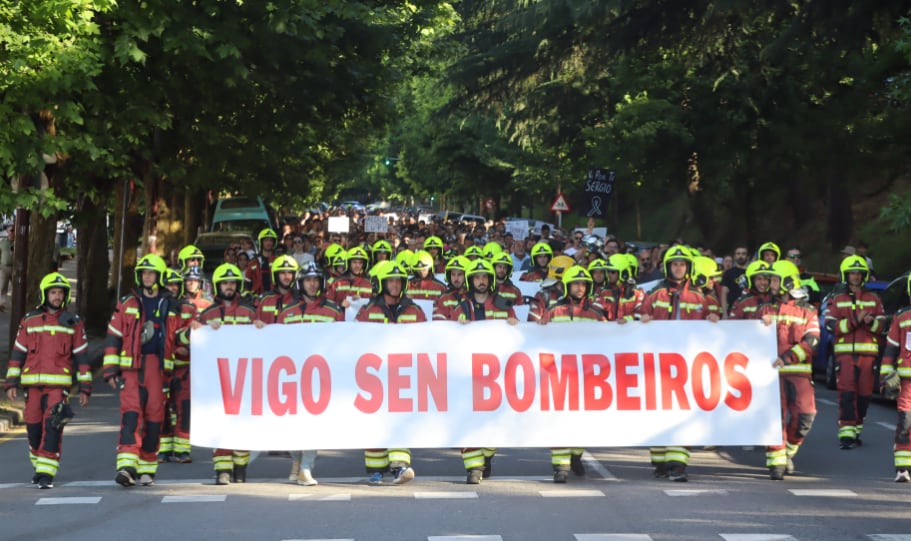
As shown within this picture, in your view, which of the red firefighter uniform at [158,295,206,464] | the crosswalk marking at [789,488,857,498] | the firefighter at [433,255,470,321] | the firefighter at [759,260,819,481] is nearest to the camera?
the crosswalk marking at [789,488,857,498]

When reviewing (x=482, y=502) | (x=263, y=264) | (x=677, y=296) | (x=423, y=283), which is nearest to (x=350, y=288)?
(x=423, y=283)


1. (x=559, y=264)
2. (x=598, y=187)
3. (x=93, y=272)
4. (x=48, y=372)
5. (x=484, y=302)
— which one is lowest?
(x=48, y=372)

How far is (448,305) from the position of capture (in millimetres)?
14430

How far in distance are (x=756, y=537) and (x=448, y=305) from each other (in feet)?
17.8

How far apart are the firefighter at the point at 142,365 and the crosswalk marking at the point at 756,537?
197 inches

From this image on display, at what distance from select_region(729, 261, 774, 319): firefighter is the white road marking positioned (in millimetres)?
1807

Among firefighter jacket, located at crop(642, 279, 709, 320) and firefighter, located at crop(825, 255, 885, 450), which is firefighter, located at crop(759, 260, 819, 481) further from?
firefighter, located at crop(825, 255, 885, 450)

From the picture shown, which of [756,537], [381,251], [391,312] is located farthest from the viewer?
[381,251]

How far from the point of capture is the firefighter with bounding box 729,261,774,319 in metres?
13.1

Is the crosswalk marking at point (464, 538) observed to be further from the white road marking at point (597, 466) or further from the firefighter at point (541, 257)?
the firefighter at point (541, 257)

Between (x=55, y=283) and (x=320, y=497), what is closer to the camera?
(x=320, y=497)

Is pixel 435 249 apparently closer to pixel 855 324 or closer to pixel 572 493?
pixel 855 324

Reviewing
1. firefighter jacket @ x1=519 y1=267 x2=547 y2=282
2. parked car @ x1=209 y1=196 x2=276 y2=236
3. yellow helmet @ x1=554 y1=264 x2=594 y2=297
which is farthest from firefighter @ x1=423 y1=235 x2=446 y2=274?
parked car @ x1=209 y1=196 x2=276 y2=236

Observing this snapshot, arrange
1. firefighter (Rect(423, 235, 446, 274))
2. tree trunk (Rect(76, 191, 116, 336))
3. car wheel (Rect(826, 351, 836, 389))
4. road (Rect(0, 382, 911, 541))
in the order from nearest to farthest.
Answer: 1. road (Rect(0, 382, 911, 541))
2. car wheel (Rect(826, 351, 836, 389))
3. firefighter (Rect(423, 235, 446, 274))
4. tree trunk (Rect(76, 191, 116, 336))
